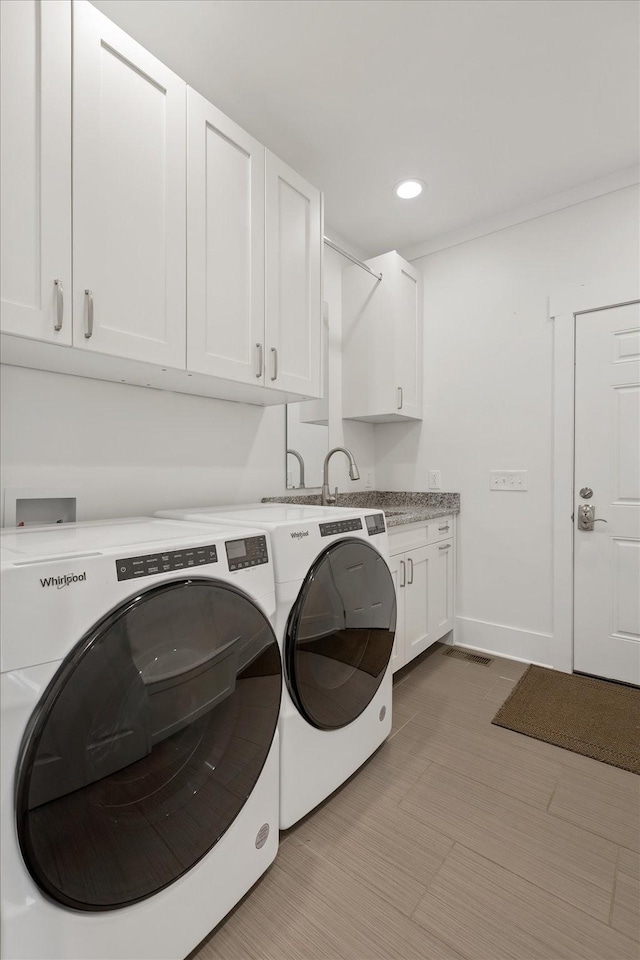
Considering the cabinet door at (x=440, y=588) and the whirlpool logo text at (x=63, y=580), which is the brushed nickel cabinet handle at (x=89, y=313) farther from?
the cabinet door at (x=440, y=588)

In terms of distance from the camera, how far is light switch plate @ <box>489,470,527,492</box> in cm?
271

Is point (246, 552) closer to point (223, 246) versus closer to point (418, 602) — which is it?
point (223, 246)

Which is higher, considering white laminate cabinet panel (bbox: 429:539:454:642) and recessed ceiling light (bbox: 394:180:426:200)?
recessed ceiling light (bbox: 394:180:426:200)

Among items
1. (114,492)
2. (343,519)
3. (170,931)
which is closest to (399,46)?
(343,519)

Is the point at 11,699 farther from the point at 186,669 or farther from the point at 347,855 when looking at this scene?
the point at 347,855

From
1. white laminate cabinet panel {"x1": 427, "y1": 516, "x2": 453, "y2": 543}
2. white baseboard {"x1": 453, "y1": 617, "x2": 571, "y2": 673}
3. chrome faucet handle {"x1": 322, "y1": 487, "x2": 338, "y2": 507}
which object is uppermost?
chrome faucet handle {"x1": 322, "y1": 487, "x2": 338, "y2": 507}

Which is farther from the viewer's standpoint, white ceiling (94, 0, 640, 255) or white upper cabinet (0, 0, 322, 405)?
white ceiling (94, 0, 640, 255)

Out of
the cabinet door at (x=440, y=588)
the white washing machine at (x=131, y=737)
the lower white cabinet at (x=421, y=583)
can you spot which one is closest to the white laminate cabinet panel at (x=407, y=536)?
the lower white cabinet at (x=421, y=583)

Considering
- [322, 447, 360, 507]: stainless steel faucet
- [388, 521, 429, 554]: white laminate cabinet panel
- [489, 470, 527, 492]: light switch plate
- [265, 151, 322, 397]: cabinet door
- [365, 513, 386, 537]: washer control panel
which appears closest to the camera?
[365, 513, 386, 537]: washer control panel

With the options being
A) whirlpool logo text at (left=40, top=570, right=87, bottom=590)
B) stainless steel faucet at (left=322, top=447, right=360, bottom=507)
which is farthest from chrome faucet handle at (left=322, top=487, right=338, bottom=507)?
whirlpool logo text at (left=40, top=570, right=87, bottom=590)

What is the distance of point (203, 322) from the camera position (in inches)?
61.7

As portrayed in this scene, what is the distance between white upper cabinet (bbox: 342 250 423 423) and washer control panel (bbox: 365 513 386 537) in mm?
1203

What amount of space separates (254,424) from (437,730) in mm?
1645

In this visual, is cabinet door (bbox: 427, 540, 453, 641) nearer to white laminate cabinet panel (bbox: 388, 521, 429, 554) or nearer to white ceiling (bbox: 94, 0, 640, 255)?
white laminate cabinet panel (bbox: 388, 521, 429, 554)
